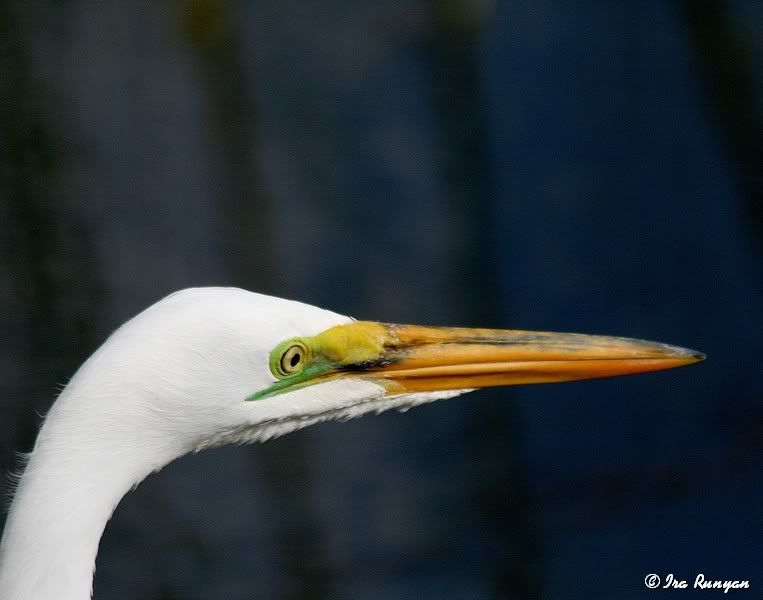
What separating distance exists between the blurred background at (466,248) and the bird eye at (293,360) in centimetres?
116

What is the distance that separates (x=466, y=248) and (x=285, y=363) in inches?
53.6

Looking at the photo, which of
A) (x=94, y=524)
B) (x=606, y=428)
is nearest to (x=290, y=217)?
(x=606, y=428)

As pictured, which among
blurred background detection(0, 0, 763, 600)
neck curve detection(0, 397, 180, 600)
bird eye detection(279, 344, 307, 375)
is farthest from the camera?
blurred background detection(0, 0, 763, 600)

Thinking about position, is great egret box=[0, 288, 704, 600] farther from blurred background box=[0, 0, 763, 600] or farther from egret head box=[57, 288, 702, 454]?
blurred background box=[0, 0, 763, 600]

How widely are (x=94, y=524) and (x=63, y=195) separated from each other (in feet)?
4.67

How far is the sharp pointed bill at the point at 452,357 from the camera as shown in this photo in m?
1.14

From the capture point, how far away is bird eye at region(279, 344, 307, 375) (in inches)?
43.3

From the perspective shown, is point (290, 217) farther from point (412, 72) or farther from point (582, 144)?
point (582, 144)

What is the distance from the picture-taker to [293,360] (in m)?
1.11

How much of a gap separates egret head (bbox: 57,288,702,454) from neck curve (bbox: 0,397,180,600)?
0.04 meters

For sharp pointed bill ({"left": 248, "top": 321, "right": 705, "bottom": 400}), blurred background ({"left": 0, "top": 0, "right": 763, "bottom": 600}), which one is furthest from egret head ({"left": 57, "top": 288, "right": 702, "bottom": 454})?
blurred background ({"left": 0, "top": 0, "right": 763, "bottom": 600})

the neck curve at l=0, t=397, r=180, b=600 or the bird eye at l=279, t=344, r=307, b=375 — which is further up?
the bird eye at l=279, t=344, r=307, b=375

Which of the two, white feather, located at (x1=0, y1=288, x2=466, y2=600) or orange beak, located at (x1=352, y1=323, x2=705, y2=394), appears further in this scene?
orange beak, located at (x1=352, y1=323, x2=705, y2=394)

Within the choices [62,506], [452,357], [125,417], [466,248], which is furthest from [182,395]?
[466,248]
